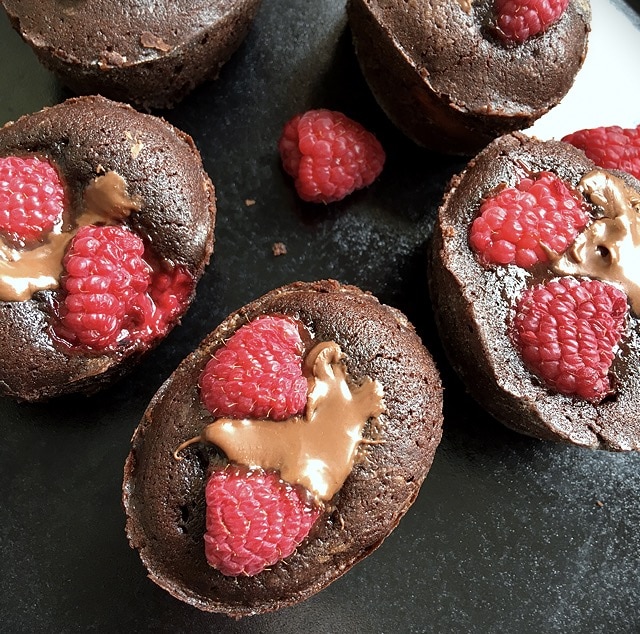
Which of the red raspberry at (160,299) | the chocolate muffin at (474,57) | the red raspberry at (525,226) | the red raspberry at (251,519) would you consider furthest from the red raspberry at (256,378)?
the chocolate muffin at (474,57)

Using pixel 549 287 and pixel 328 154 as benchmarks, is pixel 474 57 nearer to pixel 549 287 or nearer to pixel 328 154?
pixel 328 154

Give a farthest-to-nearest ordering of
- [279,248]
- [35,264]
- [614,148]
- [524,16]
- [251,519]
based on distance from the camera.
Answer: [279,248]
[614,148]
[524,16]
[35,264]
[251,519]

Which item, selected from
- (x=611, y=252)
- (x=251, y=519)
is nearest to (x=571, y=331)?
(x=611, y=252)

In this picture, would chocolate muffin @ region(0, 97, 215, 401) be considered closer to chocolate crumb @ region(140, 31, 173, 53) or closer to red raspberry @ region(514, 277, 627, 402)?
chocolate crumb @ region(140, 31, 173, 53)

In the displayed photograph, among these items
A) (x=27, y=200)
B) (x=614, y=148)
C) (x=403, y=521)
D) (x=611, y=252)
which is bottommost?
(x=403, y=521)

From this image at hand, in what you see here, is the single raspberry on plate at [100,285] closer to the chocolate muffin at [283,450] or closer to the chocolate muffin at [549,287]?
the chocolate muffin at [283,450]
